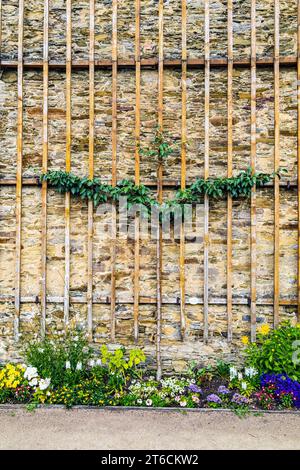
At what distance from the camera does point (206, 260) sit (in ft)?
13.2

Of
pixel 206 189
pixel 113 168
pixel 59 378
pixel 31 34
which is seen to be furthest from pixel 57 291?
pixel 31 34

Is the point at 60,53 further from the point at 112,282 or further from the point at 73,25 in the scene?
the point at 112,282

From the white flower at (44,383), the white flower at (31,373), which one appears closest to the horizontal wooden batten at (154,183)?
the white flower at (31,373)

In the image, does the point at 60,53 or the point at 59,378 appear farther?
the point at 60,53

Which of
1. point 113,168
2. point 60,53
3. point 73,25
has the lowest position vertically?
point 113,168

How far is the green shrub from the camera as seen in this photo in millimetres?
3549

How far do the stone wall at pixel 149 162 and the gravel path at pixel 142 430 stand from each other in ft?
2.65

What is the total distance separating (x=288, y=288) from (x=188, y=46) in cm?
318

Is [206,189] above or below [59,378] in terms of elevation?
above

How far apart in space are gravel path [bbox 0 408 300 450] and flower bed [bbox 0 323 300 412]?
0.13 m

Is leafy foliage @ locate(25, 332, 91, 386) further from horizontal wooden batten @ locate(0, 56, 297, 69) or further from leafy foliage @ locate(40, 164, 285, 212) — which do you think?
horizontal wooden batten @ locate(0, 56, 297, 69)

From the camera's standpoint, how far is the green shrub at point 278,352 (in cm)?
355

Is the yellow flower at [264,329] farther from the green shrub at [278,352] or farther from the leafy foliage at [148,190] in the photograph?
the leafy foliage at [148,190]

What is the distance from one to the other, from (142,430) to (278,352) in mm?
1620
